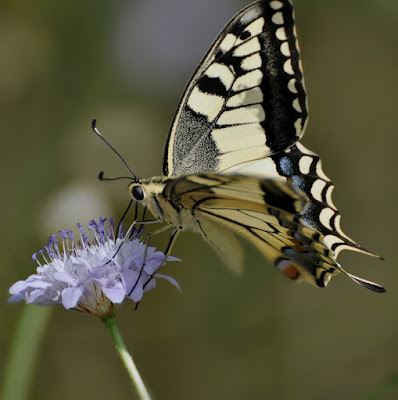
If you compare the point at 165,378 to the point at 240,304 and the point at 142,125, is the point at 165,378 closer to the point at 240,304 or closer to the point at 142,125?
the point at 240,304

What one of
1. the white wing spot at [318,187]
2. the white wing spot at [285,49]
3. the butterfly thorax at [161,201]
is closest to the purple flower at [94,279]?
the butterfly thorax at [161,201]

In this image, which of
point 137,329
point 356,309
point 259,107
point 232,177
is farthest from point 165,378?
point 232,177

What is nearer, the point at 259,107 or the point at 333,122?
the point at 259,107

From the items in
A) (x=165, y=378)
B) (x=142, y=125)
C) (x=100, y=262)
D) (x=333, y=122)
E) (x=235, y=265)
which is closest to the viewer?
(x=100, y=262)

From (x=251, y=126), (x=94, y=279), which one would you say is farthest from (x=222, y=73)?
(x=94, y=279)

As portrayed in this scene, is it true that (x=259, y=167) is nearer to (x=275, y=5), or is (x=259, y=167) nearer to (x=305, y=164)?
(x=305, y=164)

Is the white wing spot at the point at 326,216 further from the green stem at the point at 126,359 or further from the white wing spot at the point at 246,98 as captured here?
the green stem at the point at 126,359
